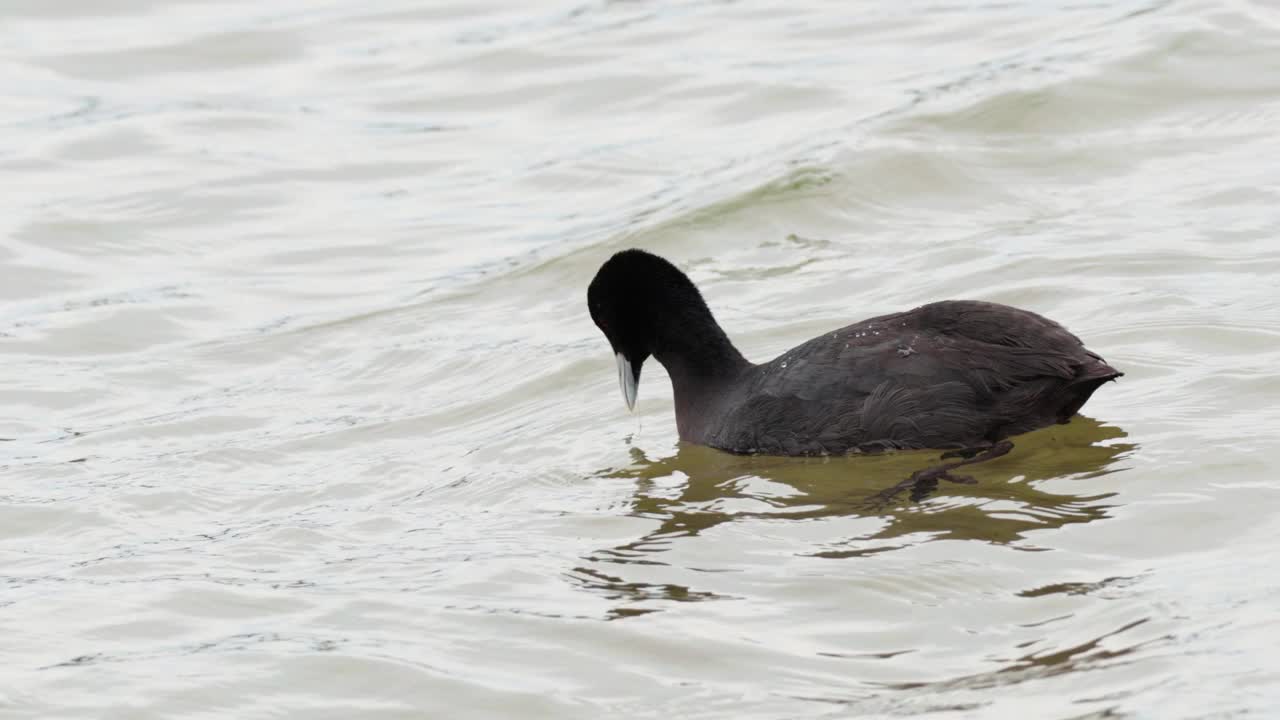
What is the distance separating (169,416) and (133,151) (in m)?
6.62

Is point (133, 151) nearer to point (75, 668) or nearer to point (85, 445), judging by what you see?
point (85, 445)

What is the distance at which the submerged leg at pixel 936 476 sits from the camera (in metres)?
7.47

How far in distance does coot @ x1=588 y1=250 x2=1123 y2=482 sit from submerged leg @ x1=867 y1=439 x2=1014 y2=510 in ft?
0.05

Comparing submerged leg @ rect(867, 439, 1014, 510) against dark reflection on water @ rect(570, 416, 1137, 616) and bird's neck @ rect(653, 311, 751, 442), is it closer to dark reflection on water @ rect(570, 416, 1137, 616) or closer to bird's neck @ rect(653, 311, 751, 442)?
dark reflection on water @ rect(570, 416, 1137, 616)

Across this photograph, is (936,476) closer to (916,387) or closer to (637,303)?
(916,387)

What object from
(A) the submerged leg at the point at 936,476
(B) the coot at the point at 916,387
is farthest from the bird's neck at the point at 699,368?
(A) the submerged leg at the point at 936,476

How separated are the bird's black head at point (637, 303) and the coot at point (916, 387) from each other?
1.81 feet

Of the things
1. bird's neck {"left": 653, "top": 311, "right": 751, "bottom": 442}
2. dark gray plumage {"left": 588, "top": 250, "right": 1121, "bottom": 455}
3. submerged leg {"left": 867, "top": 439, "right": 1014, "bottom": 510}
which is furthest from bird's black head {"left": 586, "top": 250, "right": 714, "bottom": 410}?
submerged leg {"left": 867, "top": 439, "right": 1014, "bottom": 510}

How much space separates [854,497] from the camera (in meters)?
7.59

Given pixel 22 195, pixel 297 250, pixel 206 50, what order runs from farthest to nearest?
1. pixel 206 50
2. pixel 22 195
3. pixel 297 250

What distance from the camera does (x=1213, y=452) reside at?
742 cm

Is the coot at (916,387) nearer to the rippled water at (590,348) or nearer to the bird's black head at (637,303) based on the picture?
the rippled water at (590,348)

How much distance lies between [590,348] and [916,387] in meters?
3.17

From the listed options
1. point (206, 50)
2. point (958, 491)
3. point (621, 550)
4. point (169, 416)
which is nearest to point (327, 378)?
point (169, 416)
